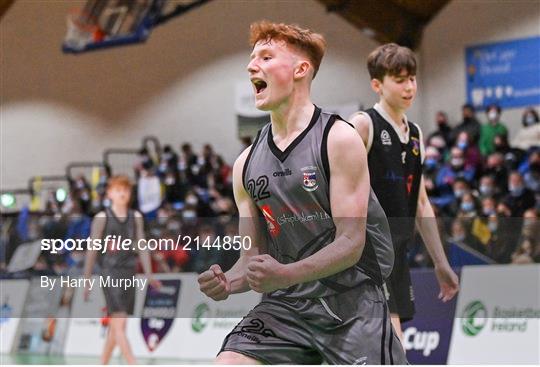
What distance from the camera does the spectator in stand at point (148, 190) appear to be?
9.22 m

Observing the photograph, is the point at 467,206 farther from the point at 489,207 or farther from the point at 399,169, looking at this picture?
the point at 399,169

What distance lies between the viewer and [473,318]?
6141mm

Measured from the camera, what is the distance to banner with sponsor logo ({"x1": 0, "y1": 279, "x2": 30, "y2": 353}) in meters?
4.84

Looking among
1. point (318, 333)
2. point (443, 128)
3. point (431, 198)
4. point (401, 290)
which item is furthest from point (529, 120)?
point (318, 333)

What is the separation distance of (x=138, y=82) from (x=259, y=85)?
20.5ft

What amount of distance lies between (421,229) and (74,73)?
2.95 meters

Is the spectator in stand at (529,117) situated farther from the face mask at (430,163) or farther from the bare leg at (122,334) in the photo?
the bare leg at (122,334)

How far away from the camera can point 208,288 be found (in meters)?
3.07

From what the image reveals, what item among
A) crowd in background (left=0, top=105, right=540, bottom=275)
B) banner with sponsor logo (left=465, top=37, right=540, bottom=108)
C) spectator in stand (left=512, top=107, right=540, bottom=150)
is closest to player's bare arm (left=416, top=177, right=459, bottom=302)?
crowd in background (left=0, top=105, right=540, bottom=275)

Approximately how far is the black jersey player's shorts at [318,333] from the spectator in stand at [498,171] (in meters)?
6.34

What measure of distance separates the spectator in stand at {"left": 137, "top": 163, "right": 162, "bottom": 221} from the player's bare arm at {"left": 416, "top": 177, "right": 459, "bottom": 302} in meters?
4.65

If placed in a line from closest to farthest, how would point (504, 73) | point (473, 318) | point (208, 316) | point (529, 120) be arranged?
point (208, 316) → point (473, 318) → point (504, 73) → point (529, 120)

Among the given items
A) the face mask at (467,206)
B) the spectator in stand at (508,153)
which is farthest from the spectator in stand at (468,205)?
the spectator in stand at (508,153)

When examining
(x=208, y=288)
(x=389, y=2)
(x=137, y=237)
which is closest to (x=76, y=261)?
(x=137, y=237)
